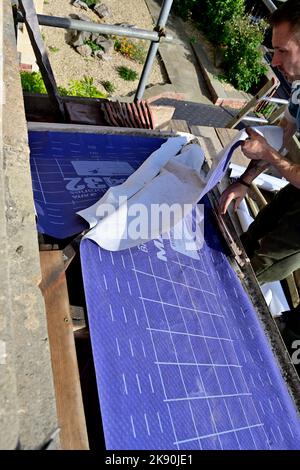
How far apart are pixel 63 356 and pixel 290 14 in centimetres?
230

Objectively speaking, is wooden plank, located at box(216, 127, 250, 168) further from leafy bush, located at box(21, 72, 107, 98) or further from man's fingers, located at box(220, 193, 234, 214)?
leafy bush, located at box(21, 72, 107, 98)

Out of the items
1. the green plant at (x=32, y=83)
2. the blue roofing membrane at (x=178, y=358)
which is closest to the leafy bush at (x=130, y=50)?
the green plant at (x=32, y=83)

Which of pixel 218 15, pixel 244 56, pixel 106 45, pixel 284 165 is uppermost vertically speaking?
pixel 218 15

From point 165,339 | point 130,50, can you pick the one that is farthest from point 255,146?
point 130,50

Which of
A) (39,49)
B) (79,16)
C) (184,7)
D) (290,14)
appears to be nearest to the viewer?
(290,14)

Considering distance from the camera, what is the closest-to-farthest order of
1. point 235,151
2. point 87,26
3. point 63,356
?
point 63,356 → point 87,26 → point 235,151

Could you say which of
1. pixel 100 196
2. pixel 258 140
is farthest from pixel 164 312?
pixel 258 140

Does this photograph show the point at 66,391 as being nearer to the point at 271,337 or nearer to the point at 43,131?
the point at 271,337

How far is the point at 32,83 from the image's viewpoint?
6.03 meters

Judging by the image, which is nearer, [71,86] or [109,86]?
[71,86]

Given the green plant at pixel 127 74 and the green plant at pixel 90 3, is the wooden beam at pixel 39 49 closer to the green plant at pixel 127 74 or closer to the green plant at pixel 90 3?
the green plant at pixel 127 74

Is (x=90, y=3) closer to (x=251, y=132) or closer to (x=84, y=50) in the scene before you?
(x=84, y=50)

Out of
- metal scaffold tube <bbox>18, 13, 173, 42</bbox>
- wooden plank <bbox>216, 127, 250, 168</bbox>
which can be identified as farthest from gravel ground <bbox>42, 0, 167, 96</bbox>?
metal scaffold tube <bbox>18, 13, 173, 42</bbox>

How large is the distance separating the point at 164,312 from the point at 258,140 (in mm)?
1299
